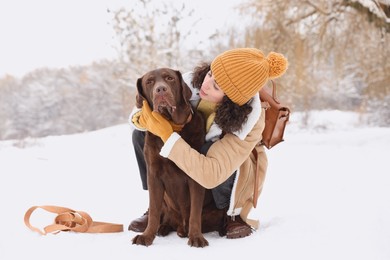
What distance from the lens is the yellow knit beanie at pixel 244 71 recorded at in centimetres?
225

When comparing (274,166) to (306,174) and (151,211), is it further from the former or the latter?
(151,211)

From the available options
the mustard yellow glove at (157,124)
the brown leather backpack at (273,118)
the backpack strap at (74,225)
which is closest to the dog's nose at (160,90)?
the mustard yellow glove at (157,124)

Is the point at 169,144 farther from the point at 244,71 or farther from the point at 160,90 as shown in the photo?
the point at 244,71

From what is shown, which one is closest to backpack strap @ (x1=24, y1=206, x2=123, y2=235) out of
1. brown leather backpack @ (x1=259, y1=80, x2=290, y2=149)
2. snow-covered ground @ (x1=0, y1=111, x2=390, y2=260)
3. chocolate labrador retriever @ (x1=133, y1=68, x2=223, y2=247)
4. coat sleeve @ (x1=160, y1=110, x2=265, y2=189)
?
snow-covered ground @ (x1=0, y1=111, x2=390, y2=260)

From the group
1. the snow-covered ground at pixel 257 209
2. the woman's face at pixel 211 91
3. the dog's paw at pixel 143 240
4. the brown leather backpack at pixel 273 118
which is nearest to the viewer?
the snow-covered ground at pixel 257 209

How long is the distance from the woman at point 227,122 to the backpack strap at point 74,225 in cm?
64

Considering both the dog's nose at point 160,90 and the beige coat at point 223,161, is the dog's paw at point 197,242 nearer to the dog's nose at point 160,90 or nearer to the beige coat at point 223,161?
the beige coat at point 223,161

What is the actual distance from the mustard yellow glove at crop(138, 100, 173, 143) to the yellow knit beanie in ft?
1.15

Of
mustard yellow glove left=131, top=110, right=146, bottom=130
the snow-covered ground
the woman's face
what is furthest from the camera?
mustard yellow glove left=131, top=110, right=146, bottom=130

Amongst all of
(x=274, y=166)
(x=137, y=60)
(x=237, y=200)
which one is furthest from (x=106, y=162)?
(x=137, y=60)

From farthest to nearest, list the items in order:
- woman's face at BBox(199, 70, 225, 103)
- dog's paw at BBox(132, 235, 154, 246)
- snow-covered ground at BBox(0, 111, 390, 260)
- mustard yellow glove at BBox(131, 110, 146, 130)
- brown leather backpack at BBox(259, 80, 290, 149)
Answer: brown leather backpack at BBox(259, 80, 290, 149)
mustard yellow glove at BBox(131, 110, 146, 130)
woman's face at BBox(199, 70, 225, 103)
dog's paw at BBox(132, 235, 154, 246)
snow-covered ground at BBox(0, 111, 390, 260)

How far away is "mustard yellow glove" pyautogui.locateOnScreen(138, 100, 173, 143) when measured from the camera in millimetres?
2170

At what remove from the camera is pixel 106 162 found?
747 cm

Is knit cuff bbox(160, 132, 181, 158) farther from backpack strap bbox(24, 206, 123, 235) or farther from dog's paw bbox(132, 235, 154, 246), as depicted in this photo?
backpack strap bbox(24, 206, 123, 235)
